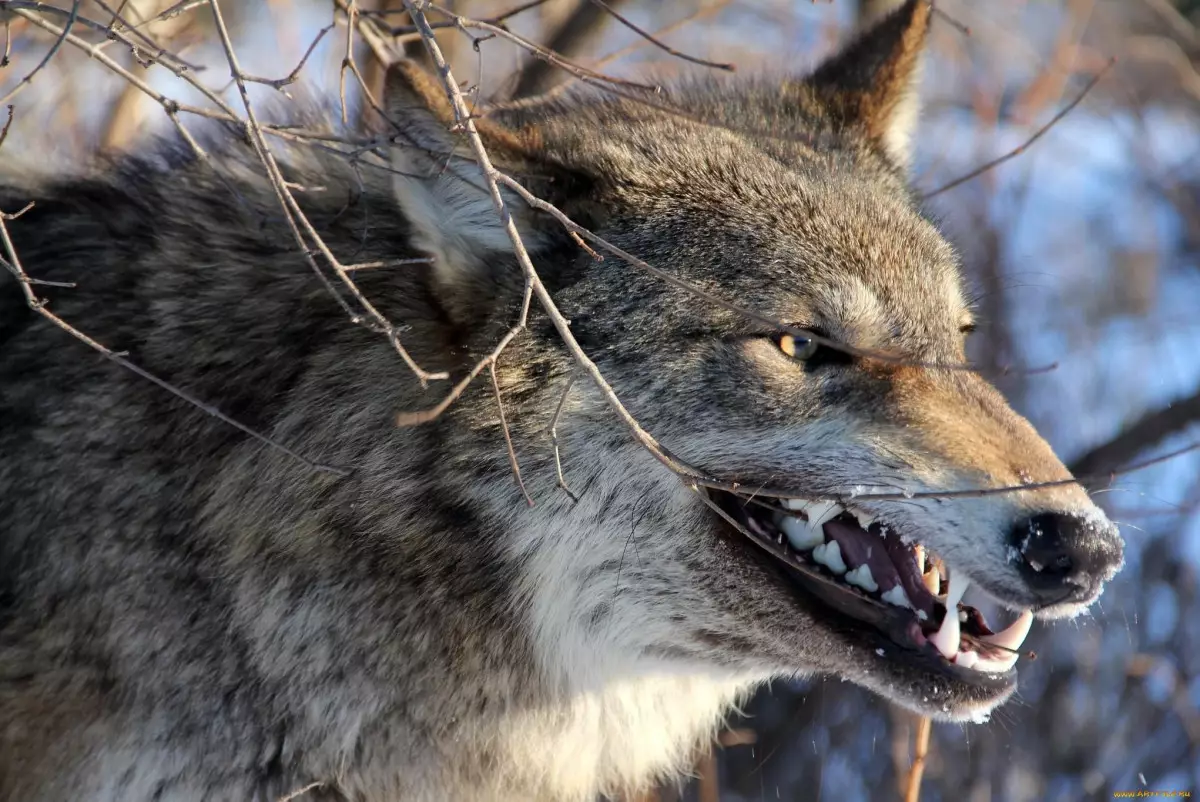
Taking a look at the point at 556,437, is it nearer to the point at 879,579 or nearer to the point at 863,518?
the point at 863,518

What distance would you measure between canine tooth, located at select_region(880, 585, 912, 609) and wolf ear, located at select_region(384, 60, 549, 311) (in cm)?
131

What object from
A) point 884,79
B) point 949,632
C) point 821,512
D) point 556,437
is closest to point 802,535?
point 821,512

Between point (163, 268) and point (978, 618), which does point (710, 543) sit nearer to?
point (978, 618)

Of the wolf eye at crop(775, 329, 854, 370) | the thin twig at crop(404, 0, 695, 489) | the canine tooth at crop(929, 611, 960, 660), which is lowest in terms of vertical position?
the canine tooth at crop(929, 611, 960, 660)

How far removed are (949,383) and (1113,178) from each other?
563 centimetres

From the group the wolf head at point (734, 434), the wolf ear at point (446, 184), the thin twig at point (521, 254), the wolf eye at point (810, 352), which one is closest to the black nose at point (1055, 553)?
the wolf head at point (734, 434)

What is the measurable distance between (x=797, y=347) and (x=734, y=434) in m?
0.30

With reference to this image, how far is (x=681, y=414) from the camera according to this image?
121 inches

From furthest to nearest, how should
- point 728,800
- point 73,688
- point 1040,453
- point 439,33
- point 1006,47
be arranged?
point 1006,47, point 439,33, point 728,800, point 73,688, point 1040,453

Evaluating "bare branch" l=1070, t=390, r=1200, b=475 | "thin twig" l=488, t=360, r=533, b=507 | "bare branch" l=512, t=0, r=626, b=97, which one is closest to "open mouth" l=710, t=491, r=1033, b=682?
"thin twig" l=488, t=360, r=533, b=507

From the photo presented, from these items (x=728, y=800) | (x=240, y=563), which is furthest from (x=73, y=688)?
(x=728, y=800)

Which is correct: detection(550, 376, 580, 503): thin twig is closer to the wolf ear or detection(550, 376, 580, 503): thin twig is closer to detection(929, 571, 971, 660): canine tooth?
the wolf ear

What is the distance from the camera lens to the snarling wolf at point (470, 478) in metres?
3.06

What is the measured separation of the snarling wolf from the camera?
10.1 feet
